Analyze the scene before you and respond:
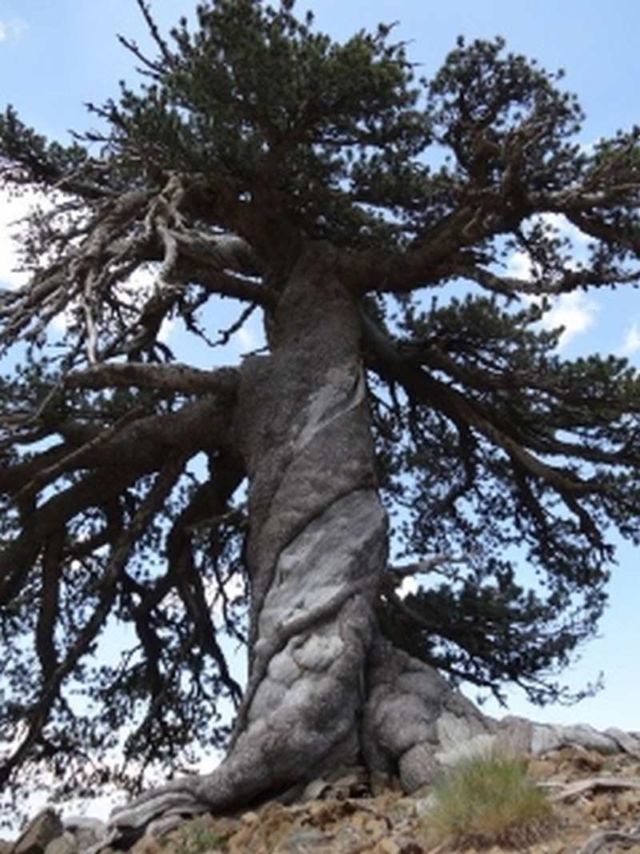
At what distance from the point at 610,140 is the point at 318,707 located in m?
5.90

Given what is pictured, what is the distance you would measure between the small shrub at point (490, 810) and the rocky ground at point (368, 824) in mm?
67

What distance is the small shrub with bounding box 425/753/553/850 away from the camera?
6.50 m

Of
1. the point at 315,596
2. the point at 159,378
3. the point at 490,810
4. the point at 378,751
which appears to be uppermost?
the point at 159,378

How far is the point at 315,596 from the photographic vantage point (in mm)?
9719

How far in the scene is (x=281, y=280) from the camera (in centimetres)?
1239

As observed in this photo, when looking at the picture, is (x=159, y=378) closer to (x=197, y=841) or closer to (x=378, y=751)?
(x=378, y=751)

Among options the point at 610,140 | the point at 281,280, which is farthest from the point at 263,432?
the point at 610,140

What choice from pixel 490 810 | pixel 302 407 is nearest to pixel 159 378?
pixel 302 407

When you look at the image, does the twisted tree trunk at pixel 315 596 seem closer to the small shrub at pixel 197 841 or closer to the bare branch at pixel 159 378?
the bare branch at pixel 159 378

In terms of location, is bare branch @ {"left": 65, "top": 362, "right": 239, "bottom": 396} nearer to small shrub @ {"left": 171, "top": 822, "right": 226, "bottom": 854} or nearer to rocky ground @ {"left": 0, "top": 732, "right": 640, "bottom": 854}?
rocky ground @ {"left": 0, "top": 732, "right": 640, "bottom": 854}

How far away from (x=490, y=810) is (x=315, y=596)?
11.1 ft

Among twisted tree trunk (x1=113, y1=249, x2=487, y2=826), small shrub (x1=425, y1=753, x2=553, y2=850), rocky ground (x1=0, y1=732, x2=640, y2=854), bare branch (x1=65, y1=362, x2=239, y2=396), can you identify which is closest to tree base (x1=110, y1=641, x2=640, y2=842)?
twisted tree trunk (x1=113, y1=249, x2=487, y2=826)

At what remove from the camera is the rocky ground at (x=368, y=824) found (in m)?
6.64

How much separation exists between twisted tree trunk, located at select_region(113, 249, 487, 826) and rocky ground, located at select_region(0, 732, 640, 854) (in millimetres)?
248
